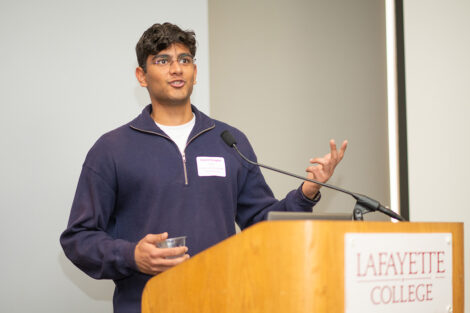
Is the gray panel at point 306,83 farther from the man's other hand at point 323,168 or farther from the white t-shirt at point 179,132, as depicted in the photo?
the man's other hand at point 323,168

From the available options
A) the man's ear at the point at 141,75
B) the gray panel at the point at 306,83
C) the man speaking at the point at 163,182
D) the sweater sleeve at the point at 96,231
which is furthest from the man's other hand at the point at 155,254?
the gray panel at the point at 306,83

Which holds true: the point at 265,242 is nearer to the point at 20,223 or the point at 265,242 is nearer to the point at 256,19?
the point at 20,223

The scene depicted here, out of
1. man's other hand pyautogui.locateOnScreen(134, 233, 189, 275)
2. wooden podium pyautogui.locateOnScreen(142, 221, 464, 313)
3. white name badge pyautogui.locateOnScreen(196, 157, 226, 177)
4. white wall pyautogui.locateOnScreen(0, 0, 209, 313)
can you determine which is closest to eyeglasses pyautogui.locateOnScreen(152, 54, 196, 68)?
white name badge pyautogui.locateOnScreen(196, 157, 226, 177)

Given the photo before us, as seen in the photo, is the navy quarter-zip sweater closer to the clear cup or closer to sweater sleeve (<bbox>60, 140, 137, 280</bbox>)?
sweater sleeve (<bbox>60, 140, 137, 280</bbox>)

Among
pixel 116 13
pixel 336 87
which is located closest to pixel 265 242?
pixel 116 13

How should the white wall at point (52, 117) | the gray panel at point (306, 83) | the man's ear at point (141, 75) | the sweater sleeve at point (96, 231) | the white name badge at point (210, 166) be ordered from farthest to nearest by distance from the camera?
the gray panel at point (306, 83)
the white wall at point (52, 117)
the man's ear at point (141, 75)
the white name badge at point (210, 166)
the sweater sleeve at point (96, 231)

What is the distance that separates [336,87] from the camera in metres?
3.53

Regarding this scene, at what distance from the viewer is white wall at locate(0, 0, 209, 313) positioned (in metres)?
2.50

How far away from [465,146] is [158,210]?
1.60m

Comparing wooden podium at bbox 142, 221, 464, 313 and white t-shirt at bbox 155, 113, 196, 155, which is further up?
white t-shirt at bbox 155, 113, 196, 155

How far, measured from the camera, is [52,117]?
8.49 ft

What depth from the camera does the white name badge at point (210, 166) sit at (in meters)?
2.14

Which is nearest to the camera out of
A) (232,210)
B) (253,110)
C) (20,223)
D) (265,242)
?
(265,242)

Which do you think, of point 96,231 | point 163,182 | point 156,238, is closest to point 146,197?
point 163,182
